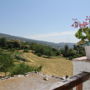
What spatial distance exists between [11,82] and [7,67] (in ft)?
17.9

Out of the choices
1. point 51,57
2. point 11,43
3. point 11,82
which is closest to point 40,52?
point 51,57

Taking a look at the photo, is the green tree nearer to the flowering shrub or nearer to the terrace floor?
the terrace floor

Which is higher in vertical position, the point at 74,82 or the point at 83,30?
the point at 83,30

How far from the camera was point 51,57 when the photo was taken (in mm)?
35062

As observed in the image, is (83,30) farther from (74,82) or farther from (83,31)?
(74,82)

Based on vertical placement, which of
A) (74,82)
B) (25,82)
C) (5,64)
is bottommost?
(25,82)

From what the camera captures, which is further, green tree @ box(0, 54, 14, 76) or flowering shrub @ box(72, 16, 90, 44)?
green tree @ box(0, 54, 14, 76)

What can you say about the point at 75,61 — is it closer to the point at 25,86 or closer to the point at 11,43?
the point at 25,86

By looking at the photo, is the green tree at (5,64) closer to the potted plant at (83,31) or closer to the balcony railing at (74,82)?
the potted plant at (83,31)

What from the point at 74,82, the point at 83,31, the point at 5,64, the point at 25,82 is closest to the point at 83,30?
the point at 83,31

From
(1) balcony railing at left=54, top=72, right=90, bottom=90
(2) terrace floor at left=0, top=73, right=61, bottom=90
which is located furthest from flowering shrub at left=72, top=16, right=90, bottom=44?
(2) terrace floor at left=0, top=73, right=61, bottom=90

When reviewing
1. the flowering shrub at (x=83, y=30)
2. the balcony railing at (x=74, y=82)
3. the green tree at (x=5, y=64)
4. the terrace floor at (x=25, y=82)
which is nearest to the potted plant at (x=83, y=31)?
the flowering shrub at (x=83, y=30)

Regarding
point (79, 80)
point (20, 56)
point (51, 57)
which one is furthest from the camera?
point (51, 57)

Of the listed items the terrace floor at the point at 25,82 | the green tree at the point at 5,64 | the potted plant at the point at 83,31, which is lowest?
the terrace floor at the point at 25,82
